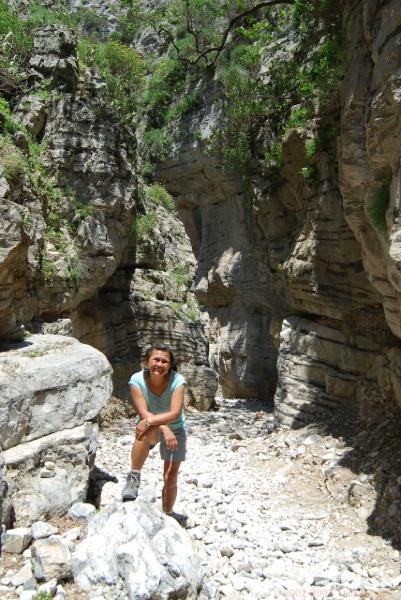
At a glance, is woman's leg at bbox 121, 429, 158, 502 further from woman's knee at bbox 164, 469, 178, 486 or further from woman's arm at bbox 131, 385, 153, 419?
woman's knee at bbox 164, 469, 178, 486

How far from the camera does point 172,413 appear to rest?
4531mm

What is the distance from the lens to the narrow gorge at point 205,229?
606 cm

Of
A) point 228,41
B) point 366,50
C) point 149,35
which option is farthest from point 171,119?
point 366,50

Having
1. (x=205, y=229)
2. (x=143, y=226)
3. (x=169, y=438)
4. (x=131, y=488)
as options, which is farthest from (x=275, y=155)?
(x=131, y=488)

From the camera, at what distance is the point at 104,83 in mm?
13562

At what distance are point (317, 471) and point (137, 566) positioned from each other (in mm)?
5706

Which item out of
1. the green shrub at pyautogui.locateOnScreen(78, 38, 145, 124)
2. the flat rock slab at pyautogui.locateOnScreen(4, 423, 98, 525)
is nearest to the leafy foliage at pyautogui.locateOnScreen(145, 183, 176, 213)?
the green shrub at pyautogui.locateOnScreen(78, 38, 145, 124)

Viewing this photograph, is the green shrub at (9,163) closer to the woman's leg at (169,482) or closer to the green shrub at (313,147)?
the woman's leg at (169,482)

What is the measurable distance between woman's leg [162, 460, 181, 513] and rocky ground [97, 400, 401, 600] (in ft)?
1.12

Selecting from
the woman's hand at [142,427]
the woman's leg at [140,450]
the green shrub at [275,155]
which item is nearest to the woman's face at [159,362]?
the woman's hand at [142,427]

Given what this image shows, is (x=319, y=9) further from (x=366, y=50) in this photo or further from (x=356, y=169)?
(x=356, y=169)

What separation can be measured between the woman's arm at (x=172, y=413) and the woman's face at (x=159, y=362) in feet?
0.81

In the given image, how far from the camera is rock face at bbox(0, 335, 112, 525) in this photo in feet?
16.7

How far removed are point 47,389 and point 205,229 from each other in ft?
48.0
